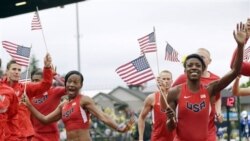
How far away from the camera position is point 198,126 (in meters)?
9.94

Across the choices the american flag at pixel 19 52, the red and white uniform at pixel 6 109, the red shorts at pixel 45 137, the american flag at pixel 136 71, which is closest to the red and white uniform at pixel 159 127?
the american flag at pixel 136 71

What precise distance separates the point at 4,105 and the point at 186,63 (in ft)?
9.66

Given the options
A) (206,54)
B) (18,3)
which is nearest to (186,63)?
(206,54)

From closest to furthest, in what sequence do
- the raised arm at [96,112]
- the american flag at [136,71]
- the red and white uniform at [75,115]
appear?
the raised arm at [96,112] → the red and white uniform at [75,115] → the american flag at [136,71]

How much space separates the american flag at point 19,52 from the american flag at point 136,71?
2.55 metres

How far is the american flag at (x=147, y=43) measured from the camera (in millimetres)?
13188

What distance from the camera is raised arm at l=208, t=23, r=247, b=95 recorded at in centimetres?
920

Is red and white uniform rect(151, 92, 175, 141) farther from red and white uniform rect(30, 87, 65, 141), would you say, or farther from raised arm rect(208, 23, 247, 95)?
raised arm rect(208, 23, 247, 95)

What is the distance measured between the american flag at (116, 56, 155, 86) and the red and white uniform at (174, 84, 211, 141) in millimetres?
2209

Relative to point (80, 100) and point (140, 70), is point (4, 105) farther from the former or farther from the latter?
point (140, 70)

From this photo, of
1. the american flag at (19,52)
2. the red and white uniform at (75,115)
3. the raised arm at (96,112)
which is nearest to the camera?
the raised arm at (96,112)

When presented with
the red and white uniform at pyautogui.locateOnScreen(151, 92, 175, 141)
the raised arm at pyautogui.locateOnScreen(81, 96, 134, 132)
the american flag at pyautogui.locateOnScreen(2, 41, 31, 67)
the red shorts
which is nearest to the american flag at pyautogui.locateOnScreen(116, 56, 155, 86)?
the raised arm at pyautogui.locateOnScreen(81, 96, 134, 132)

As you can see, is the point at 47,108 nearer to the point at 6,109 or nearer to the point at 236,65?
the point at 6,109

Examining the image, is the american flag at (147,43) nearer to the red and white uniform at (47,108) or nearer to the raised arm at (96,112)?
the raised arm at (96,112)
